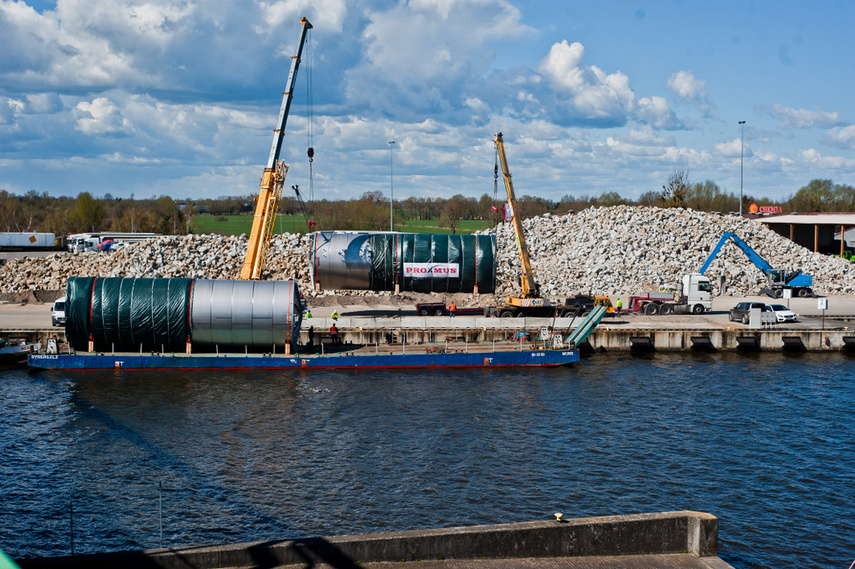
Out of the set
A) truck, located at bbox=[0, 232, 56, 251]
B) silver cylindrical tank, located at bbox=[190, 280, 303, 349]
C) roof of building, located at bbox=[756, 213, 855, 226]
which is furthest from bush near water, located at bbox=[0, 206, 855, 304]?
truck, located at bbox=[0, 232, 56, 251]

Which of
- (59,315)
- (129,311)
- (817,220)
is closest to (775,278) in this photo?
(817,220)

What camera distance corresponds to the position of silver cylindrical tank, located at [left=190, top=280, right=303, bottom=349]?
39.6 meters

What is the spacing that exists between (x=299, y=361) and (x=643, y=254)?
131ft

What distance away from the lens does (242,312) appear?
130 feet

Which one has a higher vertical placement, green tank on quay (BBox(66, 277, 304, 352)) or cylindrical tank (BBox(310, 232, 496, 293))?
cylindrical tank (BBox(310, 232, 496, 293))

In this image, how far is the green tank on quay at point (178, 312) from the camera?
39625mm

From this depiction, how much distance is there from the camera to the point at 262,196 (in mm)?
51938

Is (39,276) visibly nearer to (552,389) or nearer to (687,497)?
(552,389)

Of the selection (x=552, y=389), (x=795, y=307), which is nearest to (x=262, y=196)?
(x=552, y=389)

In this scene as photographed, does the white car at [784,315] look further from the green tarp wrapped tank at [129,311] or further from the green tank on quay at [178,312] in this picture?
the green tarp wrapped tank at [129,311]

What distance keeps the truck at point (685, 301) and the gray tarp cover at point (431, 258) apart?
44.4 feet

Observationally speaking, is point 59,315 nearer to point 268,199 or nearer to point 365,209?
point 268,199

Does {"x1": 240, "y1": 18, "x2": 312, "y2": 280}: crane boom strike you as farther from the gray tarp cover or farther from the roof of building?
the roof of building

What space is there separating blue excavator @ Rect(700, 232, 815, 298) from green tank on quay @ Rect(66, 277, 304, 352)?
39068 mm
